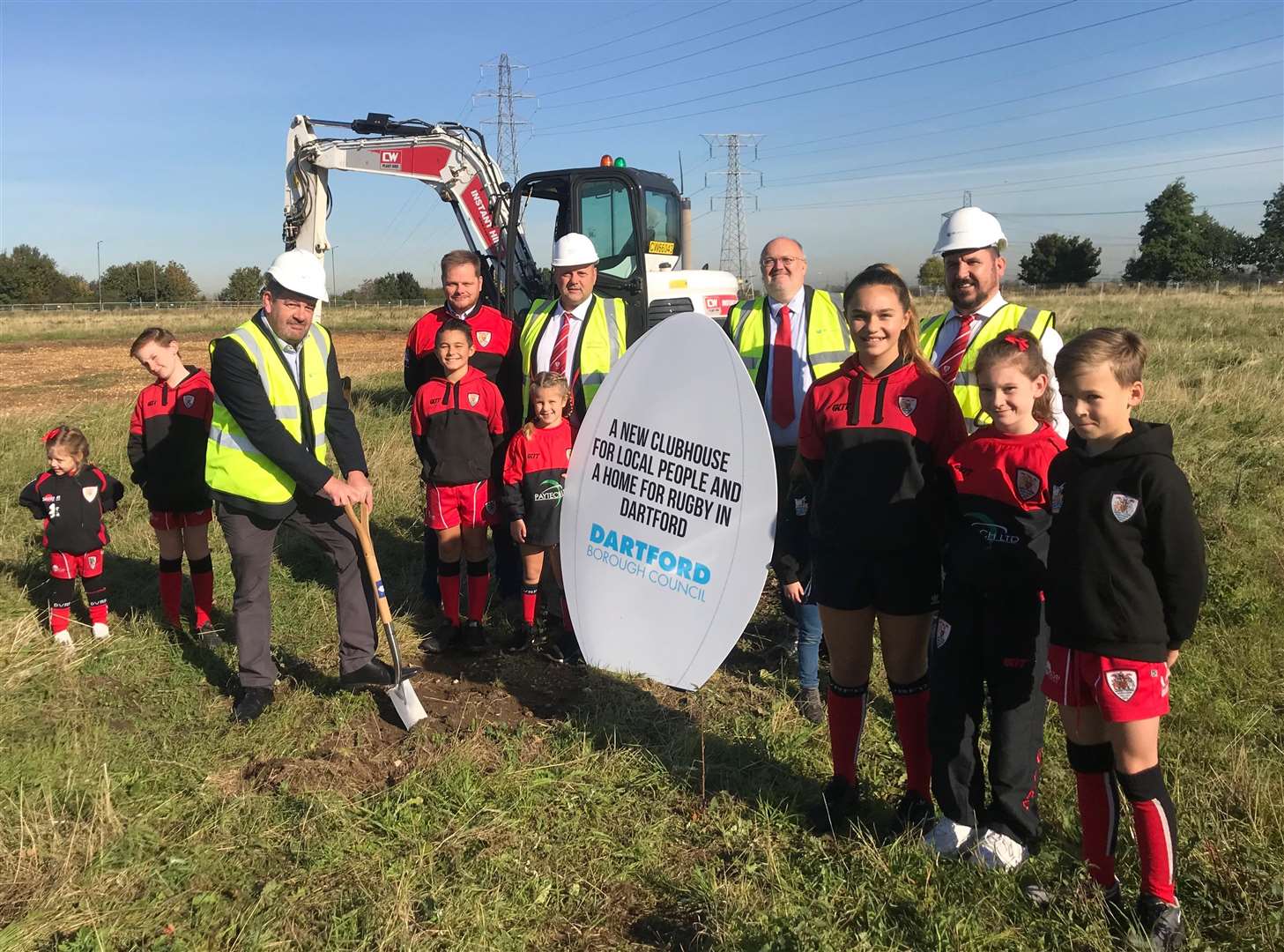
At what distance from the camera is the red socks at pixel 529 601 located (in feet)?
16.1

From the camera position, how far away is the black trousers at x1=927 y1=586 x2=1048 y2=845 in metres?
2.76

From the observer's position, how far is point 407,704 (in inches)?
159

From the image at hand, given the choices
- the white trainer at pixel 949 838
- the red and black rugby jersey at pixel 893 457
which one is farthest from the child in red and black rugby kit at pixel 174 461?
the white trainer at pixel 949 838

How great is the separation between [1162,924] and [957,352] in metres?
1.96

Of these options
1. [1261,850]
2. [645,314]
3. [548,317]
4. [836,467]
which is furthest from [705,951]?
[645,314]

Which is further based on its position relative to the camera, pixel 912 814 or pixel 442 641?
pixel 442 641

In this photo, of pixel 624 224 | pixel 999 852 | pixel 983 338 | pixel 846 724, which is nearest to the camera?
pixel 999 852

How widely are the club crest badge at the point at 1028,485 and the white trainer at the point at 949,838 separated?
1106 mm

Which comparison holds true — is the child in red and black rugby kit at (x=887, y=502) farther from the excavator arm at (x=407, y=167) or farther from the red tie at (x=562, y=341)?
the excavator arm at (x=407, y=167)

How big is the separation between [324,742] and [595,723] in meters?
1.20

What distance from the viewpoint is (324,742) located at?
12.8 ft

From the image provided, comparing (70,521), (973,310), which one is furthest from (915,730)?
(70,521)

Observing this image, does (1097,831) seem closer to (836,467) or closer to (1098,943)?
(1098,943)

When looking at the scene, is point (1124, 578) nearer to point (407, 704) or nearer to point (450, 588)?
point (407, 704)
